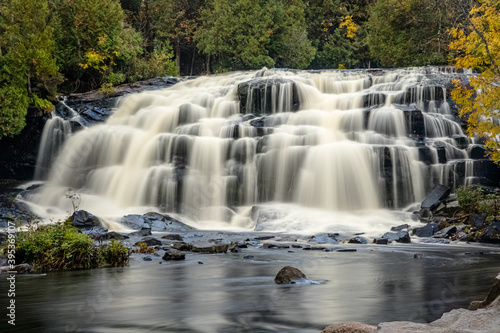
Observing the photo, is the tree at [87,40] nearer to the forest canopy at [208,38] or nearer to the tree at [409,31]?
the forest canopy at [208,38]

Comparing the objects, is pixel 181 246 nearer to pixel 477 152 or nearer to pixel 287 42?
pixel 477 152

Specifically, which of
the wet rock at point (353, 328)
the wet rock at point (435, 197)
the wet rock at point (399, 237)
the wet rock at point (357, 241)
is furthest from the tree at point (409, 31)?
the wet rock at point (353, 328)

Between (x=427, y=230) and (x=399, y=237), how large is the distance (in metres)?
1.76

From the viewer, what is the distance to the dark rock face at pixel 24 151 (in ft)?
95.9

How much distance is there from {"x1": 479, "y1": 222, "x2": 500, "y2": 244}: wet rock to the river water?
3.58m

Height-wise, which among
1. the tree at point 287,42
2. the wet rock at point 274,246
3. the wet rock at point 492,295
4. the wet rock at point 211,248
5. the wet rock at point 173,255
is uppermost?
the tree at point 287,42

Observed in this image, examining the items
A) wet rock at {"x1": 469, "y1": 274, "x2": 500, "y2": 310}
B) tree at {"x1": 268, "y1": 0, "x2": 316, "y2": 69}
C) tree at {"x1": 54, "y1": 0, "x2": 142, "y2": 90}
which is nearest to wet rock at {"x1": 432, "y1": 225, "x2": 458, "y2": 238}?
wet rock at {"x1": 469, "y1": 274, "x2": 500, "y2": 310}

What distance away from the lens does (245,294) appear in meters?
9.14

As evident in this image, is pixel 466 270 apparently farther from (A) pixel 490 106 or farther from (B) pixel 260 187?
(B) pixel 260 187

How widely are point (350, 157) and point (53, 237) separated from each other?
15.5 meters

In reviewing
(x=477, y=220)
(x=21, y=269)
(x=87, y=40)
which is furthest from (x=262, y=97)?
(x=21, y=269)

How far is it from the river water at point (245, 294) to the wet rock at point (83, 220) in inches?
233

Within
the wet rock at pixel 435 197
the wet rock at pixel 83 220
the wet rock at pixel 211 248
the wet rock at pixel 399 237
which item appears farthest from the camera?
the wet rock at pixel 435 197

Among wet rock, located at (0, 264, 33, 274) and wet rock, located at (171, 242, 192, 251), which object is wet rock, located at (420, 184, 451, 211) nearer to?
wet rock, located at (171, 242, 192, 251)
